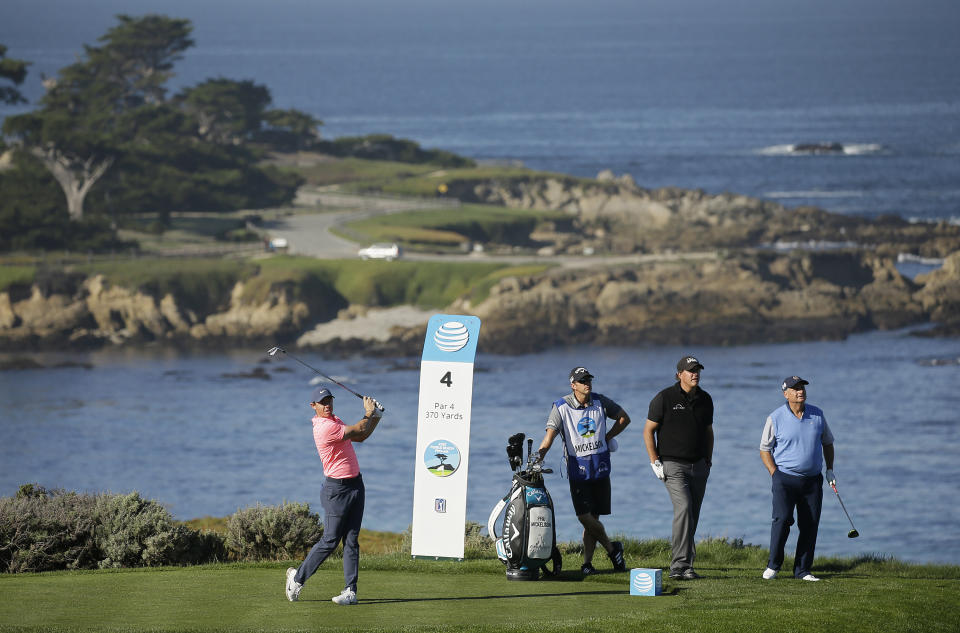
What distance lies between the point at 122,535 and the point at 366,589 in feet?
12.7

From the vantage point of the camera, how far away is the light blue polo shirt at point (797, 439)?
14.6 metres

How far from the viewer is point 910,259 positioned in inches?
4306

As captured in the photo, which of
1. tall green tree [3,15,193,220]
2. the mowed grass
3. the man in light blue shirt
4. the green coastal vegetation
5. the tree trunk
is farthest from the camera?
the tree trunk

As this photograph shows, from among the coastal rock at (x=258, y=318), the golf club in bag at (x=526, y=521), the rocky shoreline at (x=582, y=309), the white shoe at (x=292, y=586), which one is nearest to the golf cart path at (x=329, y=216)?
the coastal rock at (x=258, y=318)

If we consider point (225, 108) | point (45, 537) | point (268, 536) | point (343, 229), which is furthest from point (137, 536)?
point (225, 108)

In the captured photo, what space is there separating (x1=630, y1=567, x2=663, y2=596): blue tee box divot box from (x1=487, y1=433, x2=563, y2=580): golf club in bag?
0.93 meters

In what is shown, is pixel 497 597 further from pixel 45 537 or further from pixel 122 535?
pixel 45 537

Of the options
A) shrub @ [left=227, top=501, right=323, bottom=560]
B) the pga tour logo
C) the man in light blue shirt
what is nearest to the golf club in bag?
the pga tour logo

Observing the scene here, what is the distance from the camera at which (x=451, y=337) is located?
1598cm

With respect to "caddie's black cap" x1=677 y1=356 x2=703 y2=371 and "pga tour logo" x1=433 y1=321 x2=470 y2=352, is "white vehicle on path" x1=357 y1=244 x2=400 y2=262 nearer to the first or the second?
"pga tour logo" x1=433 y1=321 x2=470 y2=352

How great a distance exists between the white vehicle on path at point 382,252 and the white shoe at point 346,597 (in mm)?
84712

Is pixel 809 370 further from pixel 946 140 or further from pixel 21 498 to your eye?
pixel 946 140

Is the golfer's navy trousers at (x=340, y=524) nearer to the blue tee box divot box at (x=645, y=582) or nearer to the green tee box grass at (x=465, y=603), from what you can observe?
the green tee box grass at (x=465, y=603)

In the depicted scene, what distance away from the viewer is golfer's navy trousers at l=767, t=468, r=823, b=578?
14.7 m
